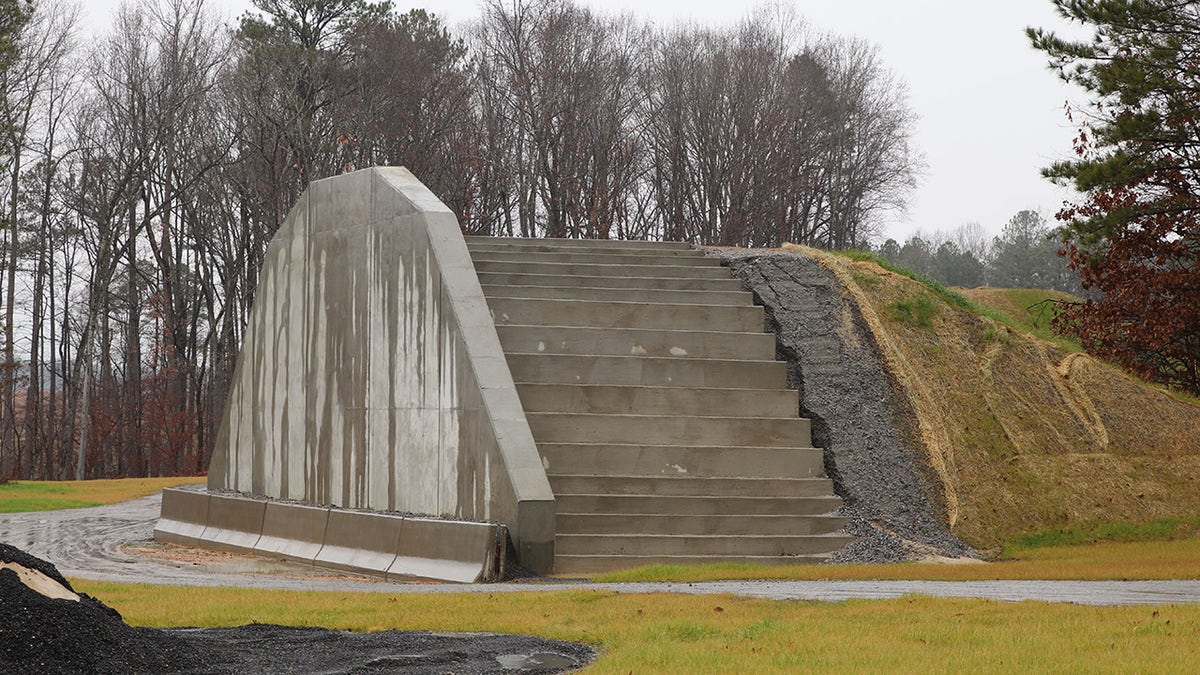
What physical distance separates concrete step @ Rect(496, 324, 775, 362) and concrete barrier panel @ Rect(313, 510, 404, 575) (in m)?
2.91

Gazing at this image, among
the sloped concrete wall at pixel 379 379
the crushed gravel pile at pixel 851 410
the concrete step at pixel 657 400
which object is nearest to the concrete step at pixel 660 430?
the concrete step at pixel 657 400

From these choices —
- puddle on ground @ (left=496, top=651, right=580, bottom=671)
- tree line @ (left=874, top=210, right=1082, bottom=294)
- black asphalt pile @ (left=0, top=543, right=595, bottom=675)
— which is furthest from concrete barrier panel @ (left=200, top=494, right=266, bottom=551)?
tree line @ (left=874, top=210, right=1082, bottom=294)

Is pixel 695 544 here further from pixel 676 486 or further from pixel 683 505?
pixel 676 486

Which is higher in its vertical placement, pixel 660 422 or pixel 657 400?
pixel 657 400

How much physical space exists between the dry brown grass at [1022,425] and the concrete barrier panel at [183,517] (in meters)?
9.59

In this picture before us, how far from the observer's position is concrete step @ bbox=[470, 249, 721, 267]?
67.2 feet

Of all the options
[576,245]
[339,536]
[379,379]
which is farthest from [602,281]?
[339,536]

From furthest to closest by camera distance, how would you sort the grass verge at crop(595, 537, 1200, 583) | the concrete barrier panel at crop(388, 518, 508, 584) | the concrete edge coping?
the concrete edge coping < the concrete barrier panel at crop(388, 518, 508, 584) < the grass verge at crop(595, 537, 1200, 583)

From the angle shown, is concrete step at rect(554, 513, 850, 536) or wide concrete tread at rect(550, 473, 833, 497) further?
wide concrete tread at rect(550, 473, 833, 497)

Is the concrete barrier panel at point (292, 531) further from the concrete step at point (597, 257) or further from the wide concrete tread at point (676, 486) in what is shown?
the concrete step at point (597, 257)

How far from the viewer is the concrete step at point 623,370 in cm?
1634

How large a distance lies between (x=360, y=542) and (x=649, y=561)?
11.0 feet

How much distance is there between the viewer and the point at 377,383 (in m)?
16.4

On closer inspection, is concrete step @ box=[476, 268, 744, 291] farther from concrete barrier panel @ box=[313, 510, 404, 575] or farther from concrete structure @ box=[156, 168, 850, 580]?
concrete barrier panel @ box=[313, 510, 404, 575]
